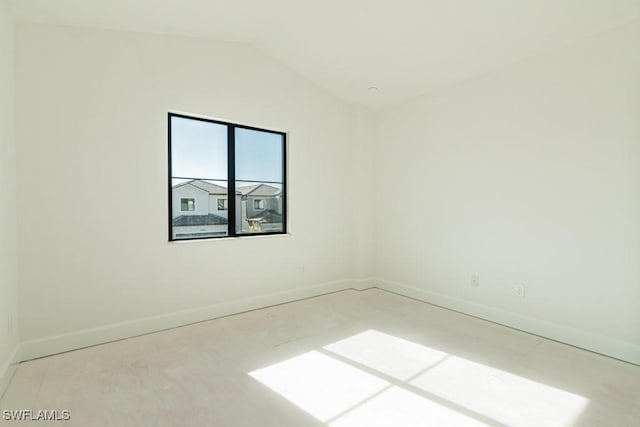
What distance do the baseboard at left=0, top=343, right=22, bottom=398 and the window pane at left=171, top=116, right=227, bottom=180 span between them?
1818mm

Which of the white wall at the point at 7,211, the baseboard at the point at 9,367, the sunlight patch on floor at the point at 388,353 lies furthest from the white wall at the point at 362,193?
the baseboard at the point at 9,367

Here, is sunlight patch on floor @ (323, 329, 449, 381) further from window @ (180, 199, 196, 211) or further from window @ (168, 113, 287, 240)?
window @ (180, 199, 196, 211)

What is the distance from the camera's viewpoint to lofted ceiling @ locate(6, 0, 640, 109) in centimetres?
248

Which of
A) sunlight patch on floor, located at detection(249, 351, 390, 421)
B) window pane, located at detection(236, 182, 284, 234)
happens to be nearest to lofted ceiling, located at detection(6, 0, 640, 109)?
window pane, located at detection(236, 182, 284, 234)

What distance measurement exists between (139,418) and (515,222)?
11.0 feet

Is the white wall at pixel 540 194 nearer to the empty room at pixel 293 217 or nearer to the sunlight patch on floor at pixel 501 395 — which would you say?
the empty room at pixel 293 217

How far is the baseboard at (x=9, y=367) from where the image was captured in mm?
2022

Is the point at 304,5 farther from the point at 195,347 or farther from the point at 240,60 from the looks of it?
the point at 195,347

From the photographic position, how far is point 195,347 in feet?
8.84

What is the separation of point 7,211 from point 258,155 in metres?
2.28

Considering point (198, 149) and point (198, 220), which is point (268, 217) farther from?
point (198, 149)

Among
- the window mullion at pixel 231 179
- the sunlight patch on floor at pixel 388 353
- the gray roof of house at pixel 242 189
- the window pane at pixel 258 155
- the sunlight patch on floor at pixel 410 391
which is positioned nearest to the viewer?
the sunlight patch on floor at pixel 410 391

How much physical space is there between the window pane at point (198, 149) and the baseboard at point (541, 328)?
2845 millimetres

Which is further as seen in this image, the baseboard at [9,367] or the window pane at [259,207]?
the window pane at [259,207]
